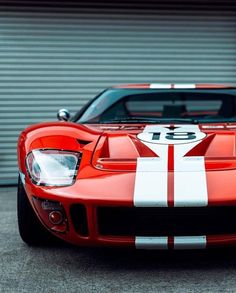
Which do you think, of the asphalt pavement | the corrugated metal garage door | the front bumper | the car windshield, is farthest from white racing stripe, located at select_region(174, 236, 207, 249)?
the corrugated metal garage door

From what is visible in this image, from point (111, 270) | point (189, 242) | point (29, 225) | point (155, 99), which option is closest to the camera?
point (189, 242)

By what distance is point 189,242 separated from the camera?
2.41m

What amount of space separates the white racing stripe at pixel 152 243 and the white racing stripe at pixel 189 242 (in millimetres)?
53

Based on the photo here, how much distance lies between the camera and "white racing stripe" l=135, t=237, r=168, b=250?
7.95 ft

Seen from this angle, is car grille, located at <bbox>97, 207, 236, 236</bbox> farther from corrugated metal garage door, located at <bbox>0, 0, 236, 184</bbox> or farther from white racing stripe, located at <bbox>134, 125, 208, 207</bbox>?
corrugated metal garage door, located at <bbox>0, 0, 236, 184</bbox>

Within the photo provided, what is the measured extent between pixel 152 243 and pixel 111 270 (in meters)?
0.34

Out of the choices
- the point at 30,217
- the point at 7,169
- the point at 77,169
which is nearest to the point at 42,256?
the point at 30,217

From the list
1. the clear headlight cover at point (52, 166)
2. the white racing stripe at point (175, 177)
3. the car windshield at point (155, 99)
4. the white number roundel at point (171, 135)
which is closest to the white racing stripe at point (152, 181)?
the white racing stripe at point (175, 177)

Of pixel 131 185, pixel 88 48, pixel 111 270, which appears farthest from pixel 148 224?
pixel 88 48

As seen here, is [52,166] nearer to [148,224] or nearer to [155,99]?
[148,224]

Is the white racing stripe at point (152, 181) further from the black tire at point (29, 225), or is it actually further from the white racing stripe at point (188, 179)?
the black tire at point (29, 225)

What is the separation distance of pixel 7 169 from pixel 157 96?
3143mm

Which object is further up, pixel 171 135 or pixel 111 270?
pixel 171 135

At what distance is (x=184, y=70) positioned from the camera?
277 inches
